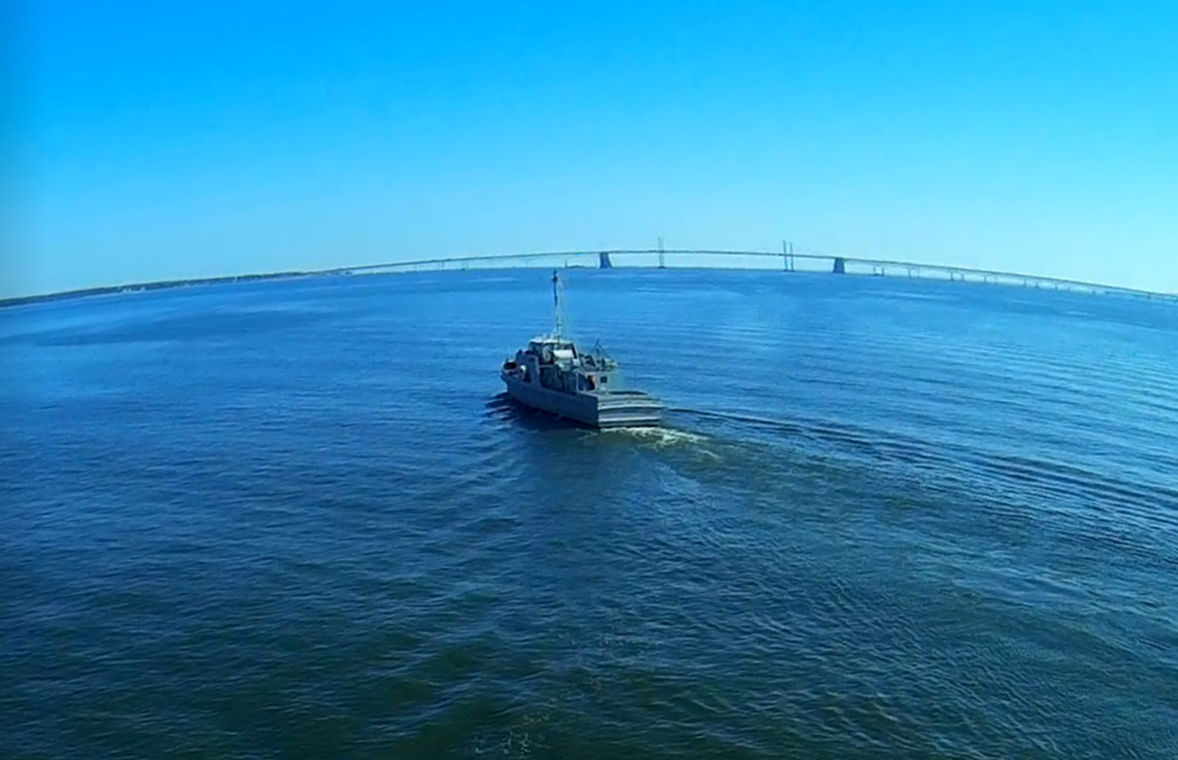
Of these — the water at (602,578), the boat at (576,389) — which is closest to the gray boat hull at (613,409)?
the boat at (576,389)

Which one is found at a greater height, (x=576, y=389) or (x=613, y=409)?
(x=576, y=389)

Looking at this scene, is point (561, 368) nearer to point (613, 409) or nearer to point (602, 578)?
point (613, 409)

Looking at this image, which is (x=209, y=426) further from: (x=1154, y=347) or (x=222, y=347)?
(x=1154, y=347)

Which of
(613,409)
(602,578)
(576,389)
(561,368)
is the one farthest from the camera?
(561,368)

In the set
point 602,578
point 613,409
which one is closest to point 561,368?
point 613,409

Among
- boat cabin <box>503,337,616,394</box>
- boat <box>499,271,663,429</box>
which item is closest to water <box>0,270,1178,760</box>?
boat <box>499,271,663,429</box>

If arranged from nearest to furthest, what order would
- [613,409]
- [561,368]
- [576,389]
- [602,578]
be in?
[602,578], [613,409], [576,389], [561,368]
